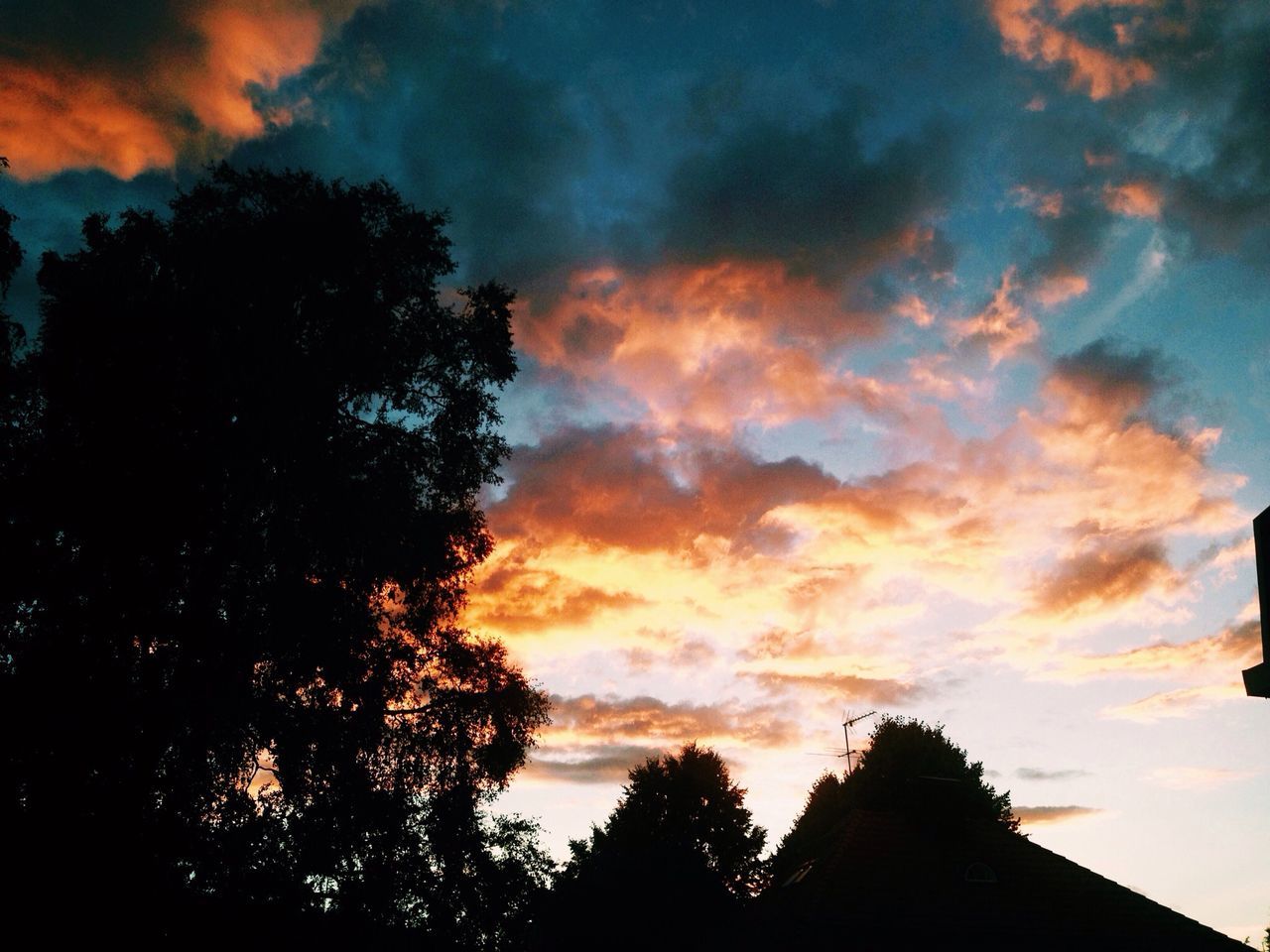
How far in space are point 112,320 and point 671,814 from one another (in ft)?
140

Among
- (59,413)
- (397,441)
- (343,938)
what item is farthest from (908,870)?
(59,413)

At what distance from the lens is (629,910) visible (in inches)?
1258

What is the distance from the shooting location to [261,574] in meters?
13.4

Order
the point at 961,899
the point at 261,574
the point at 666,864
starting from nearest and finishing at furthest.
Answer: the point at 261,574 < the point at 961,899 < the point at 666,864

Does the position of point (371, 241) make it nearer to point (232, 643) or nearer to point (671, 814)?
point (232, 643)

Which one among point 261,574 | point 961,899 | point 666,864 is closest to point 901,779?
point 666,864

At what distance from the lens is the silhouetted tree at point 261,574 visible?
11070mm

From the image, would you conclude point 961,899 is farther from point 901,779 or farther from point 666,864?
point 901,779

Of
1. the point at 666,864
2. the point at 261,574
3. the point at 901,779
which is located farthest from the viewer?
the point at 901,779

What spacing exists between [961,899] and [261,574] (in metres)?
21.6

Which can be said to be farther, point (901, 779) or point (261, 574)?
point (901, 779)

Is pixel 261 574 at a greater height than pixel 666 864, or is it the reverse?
pixel 261 574

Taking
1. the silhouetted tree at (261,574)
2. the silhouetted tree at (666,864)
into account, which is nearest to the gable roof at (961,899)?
the silhouetted tree at (666,864)

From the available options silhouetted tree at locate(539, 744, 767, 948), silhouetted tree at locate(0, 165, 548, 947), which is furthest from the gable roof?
silhouetted tree at locate(0, 165, 548, 947)
